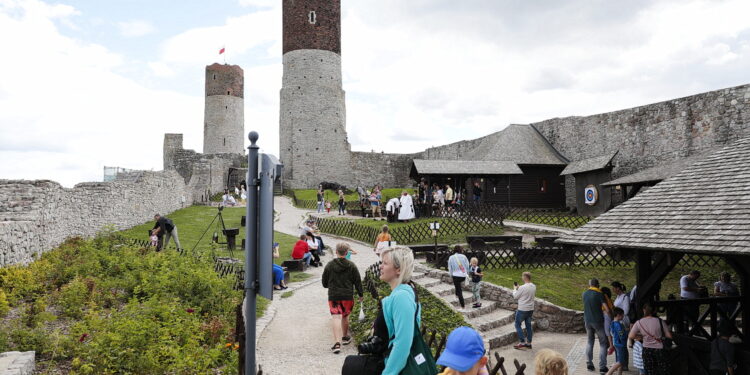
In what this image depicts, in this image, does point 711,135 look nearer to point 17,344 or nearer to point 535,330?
point 535,330

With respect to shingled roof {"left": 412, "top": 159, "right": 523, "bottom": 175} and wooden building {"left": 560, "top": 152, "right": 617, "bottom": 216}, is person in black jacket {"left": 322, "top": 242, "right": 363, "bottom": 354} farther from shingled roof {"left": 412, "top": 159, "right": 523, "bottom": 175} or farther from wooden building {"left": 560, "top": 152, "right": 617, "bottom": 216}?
wooden building {"left": 560, "top": 152, "right": 617, "bottom": 216}

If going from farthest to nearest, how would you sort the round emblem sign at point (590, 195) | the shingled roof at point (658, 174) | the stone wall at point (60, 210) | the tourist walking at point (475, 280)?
the round emblem sign at point (590, 195), the shingled roof at point (658, 174), the tourist walking at point (475, 280), the stone wall at point (60, 210)

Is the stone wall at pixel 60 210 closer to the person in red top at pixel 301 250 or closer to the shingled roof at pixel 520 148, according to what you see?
the person in red top at pixel 301 250

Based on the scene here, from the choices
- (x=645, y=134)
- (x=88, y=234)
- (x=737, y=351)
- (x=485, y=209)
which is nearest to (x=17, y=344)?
(x=737, y=351)

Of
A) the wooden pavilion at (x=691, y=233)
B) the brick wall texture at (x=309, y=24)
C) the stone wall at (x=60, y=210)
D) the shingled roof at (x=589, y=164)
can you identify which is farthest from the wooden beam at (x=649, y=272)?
the brick wall texture at (x=309, y=24)

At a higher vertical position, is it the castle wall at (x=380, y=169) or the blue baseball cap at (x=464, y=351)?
the castle wall at (x=380, y=169)

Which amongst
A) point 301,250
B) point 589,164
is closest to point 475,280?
point 301,250

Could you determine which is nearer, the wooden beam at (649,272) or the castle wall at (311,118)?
the wooden beam at (649,272)

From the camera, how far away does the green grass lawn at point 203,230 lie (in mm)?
16616

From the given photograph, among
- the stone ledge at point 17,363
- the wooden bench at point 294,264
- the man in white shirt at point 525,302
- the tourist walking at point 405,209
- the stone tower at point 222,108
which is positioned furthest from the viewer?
the stone tower at point 222,108

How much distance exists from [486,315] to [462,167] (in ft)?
47.4

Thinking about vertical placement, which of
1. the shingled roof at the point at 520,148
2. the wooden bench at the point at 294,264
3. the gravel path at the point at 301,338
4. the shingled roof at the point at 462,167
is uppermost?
the shingled roof at the point at 520,148

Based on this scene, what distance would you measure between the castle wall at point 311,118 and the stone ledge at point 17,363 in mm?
37972

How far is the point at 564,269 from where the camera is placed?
1700 centimetres
